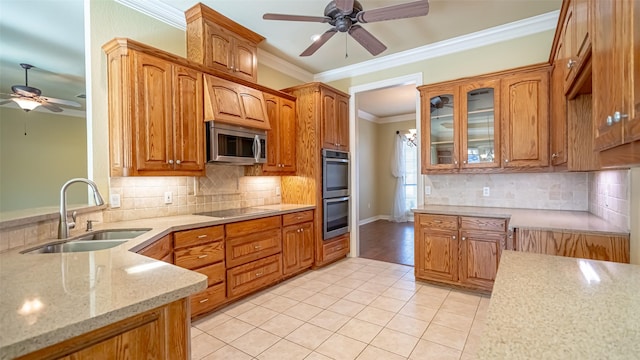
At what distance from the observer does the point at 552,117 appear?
2.72 meters

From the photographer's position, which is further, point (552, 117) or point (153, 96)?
point (552, 117)

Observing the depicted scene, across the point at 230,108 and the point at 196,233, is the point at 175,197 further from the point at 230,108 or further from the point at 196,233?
the point at 230,108

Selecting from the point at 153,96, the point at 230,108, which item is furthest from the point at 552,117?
the point at 153,96

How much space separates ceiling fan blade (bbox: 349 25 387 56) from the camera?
2.63m

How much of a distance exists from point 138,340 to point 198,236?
1629 mm

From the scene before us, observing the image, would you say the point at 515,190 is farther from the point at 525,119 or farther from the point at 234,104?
the point at 234,104

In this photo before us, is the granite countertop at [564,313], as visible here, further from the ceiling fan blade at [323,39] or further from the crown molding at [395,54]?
the crown molding at [395,54]

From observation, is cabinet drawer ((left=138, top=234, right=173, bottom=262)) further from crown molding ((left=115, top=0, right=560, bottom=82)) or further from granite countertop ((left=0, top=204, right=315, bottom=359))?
crown molding ((left=115, top=0, right=560, bottom=82))

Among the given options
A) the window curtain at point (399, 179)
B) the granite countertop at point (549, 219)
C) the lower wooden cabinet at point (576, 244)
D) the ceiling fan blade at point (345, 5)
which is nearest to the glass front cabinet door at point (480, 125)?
the granite countertop at point (549, 219)

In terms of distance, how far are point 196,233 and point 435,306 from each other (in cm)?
230

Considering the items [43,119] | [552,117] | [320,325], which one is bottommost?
[320,325]

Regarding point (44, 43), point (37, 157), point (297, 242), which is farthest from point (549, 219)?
point (37, 157)

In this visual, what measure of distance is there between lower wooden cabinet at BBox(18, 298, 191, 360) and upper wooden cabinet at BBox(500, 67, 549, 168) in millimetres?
3222

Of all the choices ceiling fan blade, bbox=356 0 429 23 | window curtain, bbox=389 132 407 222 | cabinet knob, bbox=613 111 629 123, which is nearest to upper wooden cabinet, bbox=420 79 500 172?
ceiling fan blade, bbox=356 0 429 23
